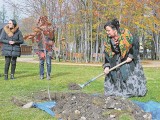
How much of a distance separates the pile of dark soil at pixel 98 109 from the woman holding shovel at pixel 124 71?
1812 mm

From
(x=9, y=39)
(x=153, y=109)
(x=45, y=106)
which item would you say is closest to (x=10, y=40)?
(x=9, y=39)

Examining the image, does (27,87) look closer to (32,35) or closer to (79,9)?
(32,35)

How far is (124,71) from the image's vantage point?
7160mm

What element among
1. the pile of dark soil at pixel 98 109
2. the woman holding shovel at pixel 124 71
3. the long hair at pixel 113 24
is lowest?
the pile of dark soil at pixel 98 109

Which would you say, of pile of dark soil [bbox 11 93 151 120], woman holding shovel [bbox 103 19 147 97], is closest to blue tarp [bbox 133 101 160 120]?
pile of dark soil [bbox 11 93 151 120]

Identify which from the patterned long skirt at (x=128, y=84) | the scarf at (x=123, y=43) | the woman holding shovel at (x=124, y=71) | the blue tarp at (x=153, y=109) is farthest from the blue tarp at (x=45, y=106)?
the scarf at (x=123, y=43)

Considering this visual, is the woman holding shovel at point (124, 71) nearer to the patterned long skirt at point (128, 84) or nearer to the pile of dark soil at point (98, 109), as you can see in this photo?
the patterned long skirt at point (128, 84)

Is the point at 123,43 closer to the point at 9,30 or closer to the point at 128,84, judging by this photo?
the point at 128,84

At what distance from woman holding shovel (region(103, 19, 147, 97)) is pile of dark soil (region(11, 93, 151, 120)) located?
1.81 m

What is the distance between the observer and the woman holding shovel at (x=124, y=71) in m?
7.08

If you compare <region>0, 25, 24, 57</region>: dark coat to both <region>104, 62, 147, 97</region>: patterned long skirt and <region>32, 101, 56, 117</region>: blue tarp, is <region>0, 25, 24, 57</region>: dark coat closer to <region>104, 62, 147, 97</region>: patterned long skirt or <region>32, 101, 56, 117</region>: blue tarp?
<region>104, 62, 147, 97</region>: patterned long skirt

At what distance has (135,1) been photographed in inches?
1045

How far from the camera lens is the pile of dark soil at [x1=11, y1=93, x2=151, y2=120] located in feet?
15.5

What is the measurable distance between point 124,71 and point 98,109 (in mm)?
2381
